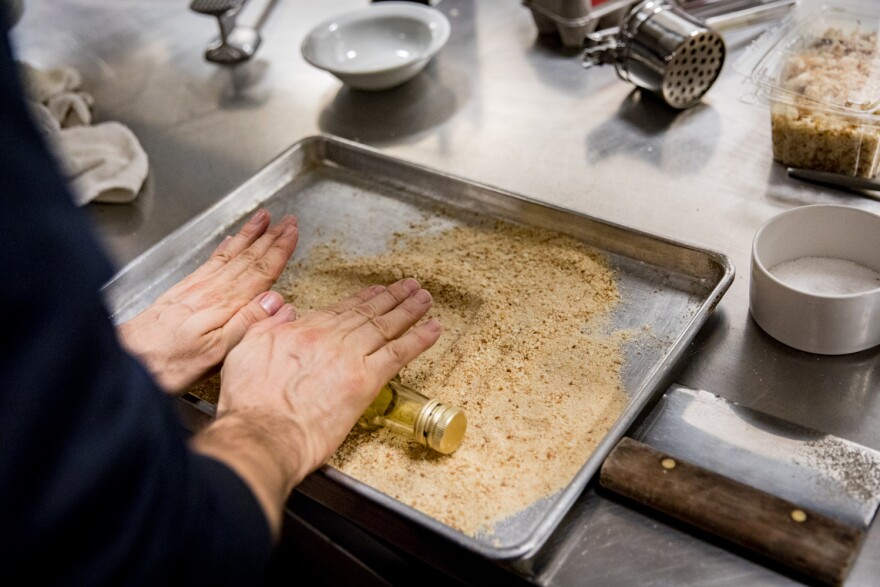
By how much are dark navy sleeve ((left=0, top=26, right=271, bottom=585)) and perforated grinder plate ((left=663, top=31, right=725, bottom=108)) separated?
1127mm

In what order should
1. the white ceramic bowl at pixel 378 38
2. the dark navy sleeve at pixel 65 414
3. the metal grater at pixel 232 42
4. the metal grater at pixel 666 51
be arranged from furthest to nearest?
1. the metal grater at pixel 232 42
2. the white ceramic bowl at pixel 378 38
3. the metal grater at pixel 666 51
4. the dark navy sleeve at pixel 65 414

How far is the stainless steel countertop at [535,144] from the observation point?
0.84m

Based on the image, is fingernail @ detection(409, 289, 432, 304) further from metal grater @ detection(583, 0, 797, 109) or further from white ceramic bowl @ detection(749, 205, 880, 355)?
metal grater @ detection(583, 0, 797, 109)

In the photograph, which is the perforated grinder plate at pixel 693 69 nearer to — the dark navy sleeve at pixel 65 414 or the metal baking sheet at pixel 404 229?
the metal baking sheet at pixel 404 229

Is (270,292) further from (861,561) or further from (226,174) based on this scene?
(861,561)

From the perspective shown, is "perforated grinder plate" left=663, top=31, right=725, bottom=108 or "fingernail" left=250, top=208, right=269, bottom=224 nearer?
"fingernail" left=250, top=208, right=269, bottom=224

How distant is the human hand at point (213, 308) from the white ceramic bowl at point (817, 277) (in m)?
0.63

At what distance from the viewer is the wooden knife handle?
73 centimetres

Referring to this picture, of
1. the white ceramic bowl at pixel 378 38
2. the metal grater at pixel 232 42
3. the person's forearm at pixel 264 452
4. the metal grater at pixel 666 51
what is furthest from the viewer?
→ the metal grater at pixel 232 42

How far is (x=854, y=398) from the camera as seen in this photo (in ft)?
3.02

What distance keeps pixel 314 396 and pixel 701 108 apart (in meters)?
0.97

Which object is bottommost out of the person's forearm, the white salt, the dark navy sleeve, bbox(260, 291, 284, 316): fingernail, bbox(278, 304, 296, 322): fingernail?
the white salt

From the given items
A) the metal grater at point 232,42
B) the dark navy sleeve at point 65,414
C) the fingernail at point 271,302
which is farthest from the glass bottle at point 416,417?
the metal grater at point 232,42

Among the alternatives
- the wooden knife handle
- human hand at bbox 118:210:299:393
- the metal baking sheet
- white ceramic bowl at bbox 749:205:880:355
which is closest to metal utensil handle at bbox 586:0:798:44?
the metal baking sheet
